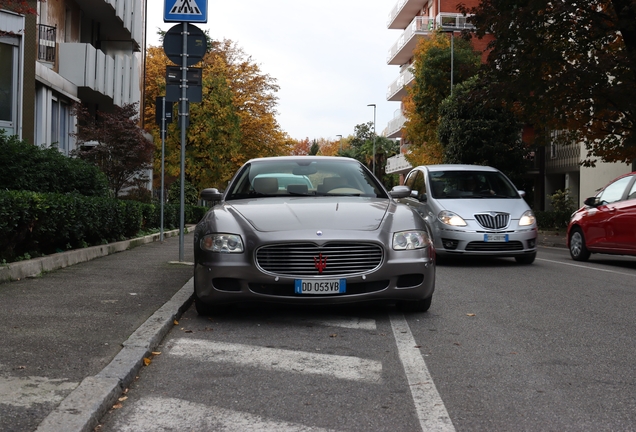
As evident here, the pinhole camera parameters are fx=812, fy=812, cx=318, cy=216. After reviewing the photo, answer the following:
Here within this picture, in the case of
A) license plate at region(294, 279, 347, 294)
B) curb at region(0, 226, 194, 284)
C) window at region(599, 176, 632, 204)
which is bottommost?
curb at region(0, 226, 194, 284)

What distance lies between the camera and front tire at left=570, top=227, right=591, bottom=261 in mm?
14509

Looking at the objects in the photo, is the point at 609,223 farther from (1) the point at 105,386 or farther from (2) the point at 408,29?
(2) the point at 408,29

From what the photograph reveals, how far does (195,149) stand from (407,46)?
79.2 ft

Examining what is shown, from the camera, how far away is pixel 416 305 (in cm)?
738

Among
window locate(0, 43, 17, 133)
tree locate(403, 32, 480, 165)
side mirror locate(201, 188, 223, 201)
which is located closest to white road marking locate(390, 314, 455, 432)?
side mirror locate(201, 188, 223, 201)

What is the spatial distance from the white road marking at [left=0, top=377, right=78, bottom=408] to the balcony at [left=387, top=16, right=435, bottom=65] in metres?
50.9

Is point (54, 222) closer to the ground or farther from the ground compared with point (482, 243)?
farther from the ground

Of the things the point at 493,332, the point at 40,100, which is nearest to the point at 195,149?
the point at 40,100

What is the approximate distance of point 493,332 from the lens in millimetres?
6559

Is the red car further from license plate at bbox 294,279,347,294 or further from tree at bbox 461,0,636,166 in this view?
license plate at bbox 294,279,347,294

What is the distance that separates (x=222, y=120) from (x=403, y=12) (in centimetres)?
2670

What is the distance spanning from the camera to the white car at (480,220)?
41.1 feet

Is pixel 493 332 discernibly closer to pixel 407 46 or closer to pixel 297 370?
pixel 297 370

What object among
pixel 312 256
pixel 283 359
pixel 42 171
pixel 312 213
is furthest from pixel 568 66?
pixel 283 359
